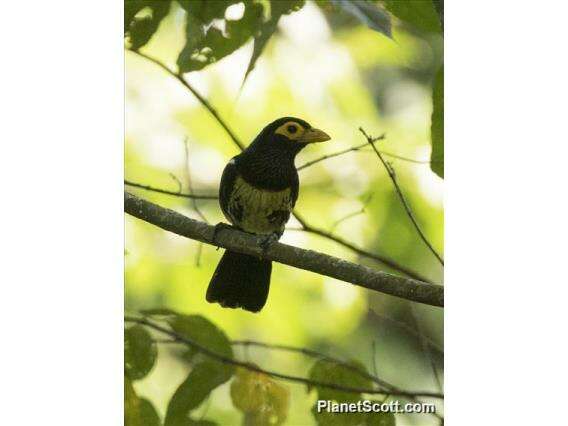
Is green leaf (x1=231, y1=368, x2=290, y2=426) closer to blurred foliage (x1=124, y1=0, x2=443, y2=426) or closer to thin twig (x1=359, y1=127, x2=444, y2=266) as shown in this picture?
blurred foliage (x1=124, y1=0, x2=443, y2=426)

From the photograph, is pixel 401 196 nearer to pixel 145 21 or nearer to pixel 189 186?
pixel 189 186

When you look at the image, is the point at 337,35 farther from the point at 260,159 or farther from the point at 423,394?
the point at 423,394

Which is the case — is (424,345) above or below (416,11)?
below

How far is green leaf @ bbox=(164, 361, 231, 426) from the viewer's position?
91.4 inches

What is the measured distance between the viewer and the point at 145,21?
236 cm

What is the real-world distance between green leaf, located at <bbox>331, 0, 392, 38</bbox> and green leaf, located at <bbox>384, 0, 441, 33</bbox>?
0.13ft

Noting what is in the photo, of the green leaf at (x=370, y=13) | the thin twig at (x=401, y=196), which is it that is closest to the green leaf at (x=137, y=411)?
the thin twig at (x=401, y=196)

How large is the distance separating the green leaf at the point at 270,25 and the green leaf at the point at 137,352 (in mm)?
783

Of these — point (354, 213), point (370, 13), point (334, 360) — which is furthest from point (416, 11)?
point (334, 360)

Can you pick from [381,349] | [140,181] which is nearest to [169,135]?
[140,181]

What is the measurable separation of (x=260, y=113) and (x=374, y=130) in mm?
346

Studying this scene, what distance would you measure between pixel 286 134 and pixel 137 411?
91cm

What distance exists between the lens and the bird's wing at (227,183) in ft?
8.22

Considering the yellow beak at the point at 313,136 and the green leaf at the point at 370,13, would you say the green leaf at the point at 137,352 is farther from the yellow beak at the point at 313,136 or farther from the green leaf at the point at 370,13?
the green leaf at the point at 370,13
